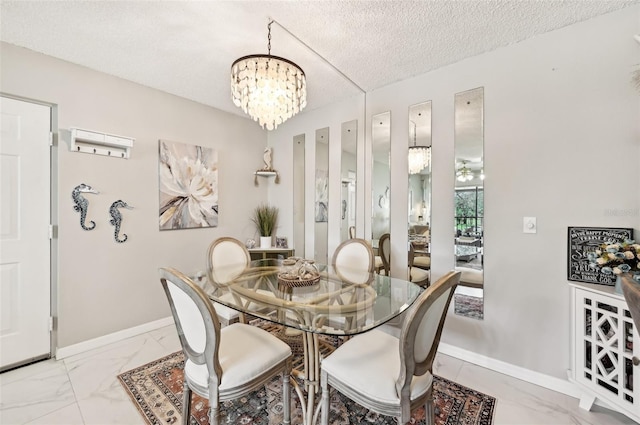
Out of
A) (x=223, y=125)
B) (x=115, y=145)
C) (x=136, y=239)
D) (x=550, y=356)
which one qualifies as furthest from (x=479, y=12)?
(x=136, y=239)

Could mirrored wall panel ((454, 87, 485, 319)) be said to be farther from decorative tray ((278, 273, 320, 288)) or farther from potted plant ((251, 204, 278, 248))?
potted plant ((251, 204, 278, 248))

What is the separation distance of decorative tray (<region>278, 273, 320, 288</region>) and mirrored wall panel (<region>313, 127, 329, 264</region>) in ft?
4.17

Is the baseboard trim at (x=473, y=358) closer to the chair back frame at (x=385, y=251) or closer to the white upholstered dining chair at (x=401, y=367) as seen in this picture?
the chair back frame at (x=385, y=251)

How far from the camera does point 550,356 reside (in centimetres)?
199

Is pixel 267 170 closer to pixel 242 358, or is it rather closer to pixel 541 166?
pixel 242 358

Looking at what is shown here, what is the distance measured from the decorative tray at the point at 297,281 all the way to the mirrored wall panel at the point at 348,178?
3.68ft

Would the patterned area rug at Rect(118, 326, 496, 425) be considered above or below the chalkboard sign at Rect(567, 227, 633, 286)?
below

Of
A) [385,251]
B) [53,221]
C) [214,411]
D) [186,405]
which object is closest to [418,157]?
[385,251]

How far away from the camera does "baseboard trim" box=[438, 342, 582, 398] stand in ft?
6.27

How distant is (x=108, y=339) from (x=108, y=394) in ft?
2.97

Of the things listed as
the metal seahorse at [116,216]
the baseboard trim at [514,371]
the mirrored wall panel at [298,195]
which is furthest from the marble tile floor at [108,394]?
the mirrored wall panel at [298,195]

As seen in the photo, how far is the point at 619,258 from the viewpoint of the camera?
5.16ft

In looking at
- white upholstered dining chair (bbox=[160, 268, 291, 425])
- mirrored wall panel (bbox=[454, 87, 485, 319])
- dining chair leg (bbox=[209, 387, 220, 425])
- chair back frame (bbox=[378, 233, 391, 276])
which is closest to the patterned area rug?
white upholstered dining chair (bbox=[160, 268, 291, 425])

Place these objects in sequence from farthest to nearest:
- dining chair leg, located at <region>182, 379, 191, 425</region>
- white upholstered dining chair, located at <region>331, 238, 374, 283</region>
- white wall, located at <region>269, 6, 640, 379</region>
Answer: white upholstered dining chair, located at <region>331, 238, 374, 283</region> < white wall, located at <region>269, 6, 640, 379</region> < dining chair leg, located at <region>182, 379, 191, 425</region>
